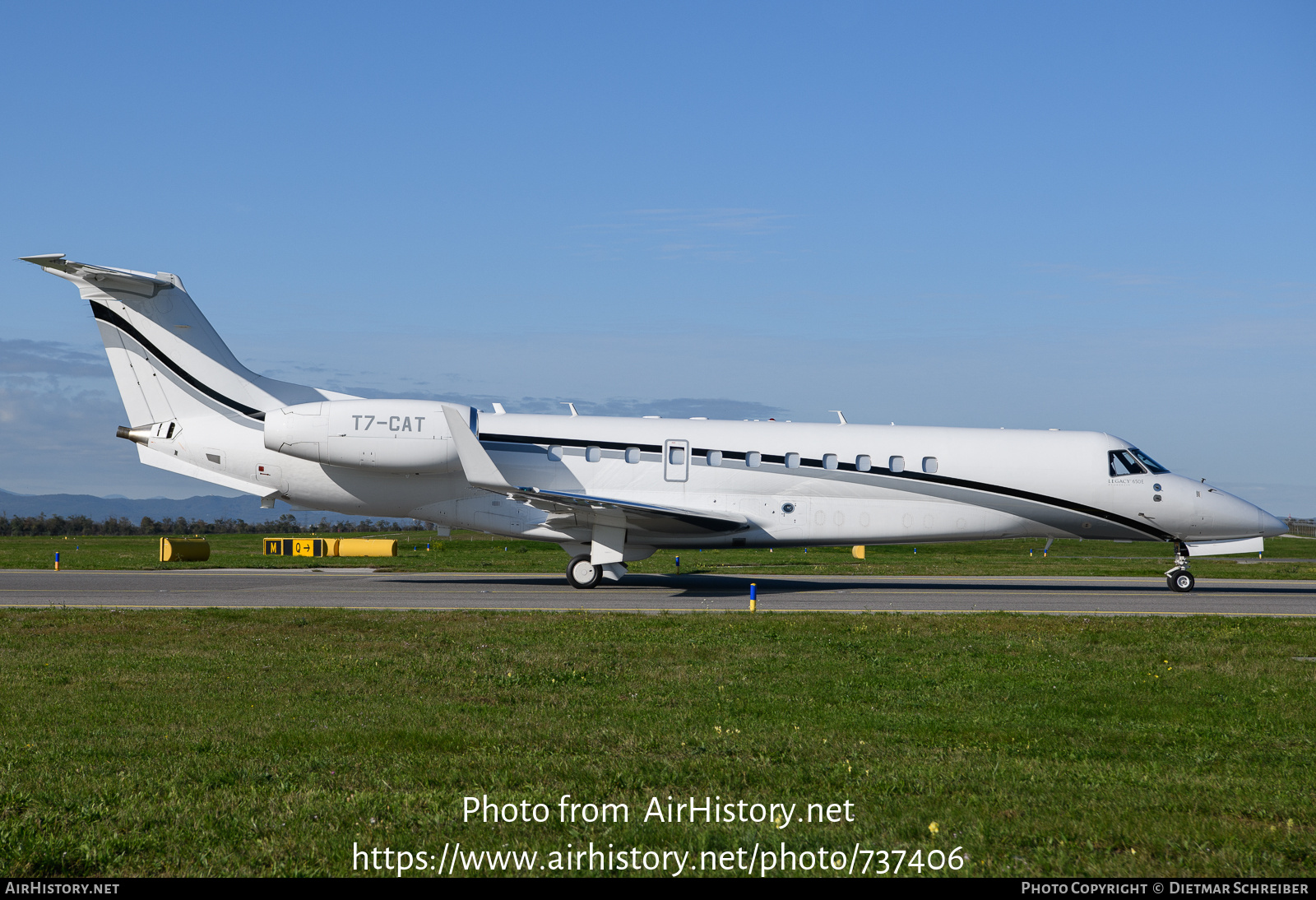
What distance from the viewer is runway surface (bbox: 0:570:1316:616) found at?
1914 cm

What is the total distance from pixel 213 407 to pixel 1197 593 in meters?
23.3

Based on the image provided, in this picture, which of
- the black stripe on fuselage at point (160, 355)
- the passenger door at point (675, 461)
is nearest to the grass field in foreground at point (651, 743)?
the passenger door at point (675, 461)

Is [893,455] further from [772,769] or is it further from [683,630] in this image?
[772,769]

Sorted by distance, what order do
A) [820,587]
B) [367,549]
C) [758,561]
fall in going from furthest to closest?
[367,549] → [758,561] → [820,587]

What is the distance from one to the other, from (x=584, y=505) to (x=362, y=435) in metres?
5.37

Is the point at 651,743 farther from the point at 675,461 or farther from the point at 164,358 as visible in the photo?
the point at 164,358

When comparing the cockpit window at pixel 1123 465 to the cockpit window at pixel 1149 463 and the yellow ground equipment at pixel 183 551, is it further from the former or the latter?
the yellow ground equipment at pixel 183 551

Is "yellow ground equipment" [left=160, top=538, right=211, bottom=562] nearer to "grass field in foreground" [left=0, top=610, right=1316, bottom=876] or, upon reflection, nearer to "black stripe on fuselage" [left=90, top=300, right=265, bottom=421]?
"black stripe on fuselage" [left=90, top=300, right=265, bottom=421]

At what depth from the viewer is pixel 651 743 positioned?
25.9 feet

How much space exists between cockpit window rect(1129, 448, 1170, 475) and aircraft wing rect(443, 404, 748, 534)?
30.5 ft

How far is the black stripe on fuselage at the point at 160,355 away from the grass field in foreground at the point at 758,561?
8.64 metres

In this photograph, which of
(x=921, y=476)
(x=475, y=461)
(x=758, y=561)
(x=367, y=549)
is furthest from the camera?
(x=367, y=549)

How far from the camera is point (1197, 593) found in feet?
76.9

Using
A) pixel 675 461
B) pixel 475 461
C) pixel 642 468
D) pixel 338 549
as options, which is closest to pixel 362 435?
pixel 475 461
